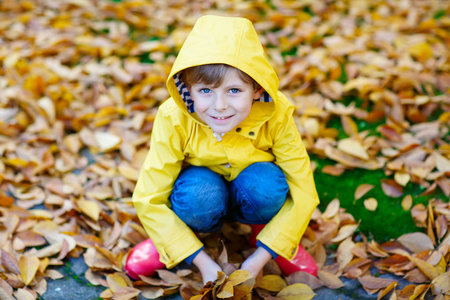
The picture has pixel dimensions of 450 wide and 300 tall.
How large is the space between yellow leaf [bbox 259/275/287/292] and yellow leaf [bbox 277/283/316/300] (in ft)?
0.10

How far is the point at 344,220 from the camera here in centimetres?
193

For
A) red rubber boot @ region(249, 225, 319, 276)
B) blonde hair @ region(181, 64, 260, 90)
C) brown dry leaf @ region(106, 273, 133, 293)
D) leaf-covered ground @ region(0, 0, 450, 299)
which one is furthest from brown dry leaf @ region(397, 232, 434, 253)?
brown dry leaf @ region(106, 273, 133, 293)

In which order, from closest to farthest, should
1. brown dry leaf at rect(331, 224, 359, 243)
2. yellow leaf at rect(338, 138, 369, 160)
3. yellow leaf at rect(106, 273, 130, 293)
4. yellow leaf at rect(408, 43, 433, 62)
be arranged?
yellow leaf at rect(106, 273, 130, 293)
brown dry leaf at rect(331, 224, 359, 243)
yellow leaf at rect(338, 138, 369, 160)
yellow leaf at rect(408, 43, 433, 62)

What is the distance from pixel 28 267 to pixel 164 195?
617mm

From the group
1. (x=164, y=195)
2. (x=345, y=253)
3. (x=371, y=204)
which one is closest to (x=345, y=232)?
(x=345, y=253)

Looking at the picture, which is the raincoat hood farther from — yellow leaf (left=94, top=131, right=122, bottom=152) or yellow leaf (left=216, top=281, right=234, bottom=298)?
yellow leaf (left=94, top=131, right=122, bottom=152)

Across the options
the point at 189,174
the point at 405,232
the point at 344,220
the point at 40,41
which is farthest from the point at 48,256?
the point at 40,41

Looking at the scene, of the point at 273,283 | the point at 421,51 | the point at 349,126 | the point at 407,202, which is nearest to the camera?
the point at 273,283

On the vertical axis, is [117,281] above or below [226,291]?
below

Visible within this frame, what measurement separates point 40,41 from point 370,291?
Result: 267cm

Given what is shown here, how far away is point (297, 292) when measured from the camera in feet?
5.49

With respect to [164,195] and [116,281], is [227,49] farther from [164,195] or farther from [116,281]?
[116,281]

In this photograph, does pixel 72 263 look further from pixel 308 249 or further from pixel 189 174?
pixel 308 249

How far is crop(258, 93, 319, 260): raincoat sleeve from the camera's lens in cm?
162
